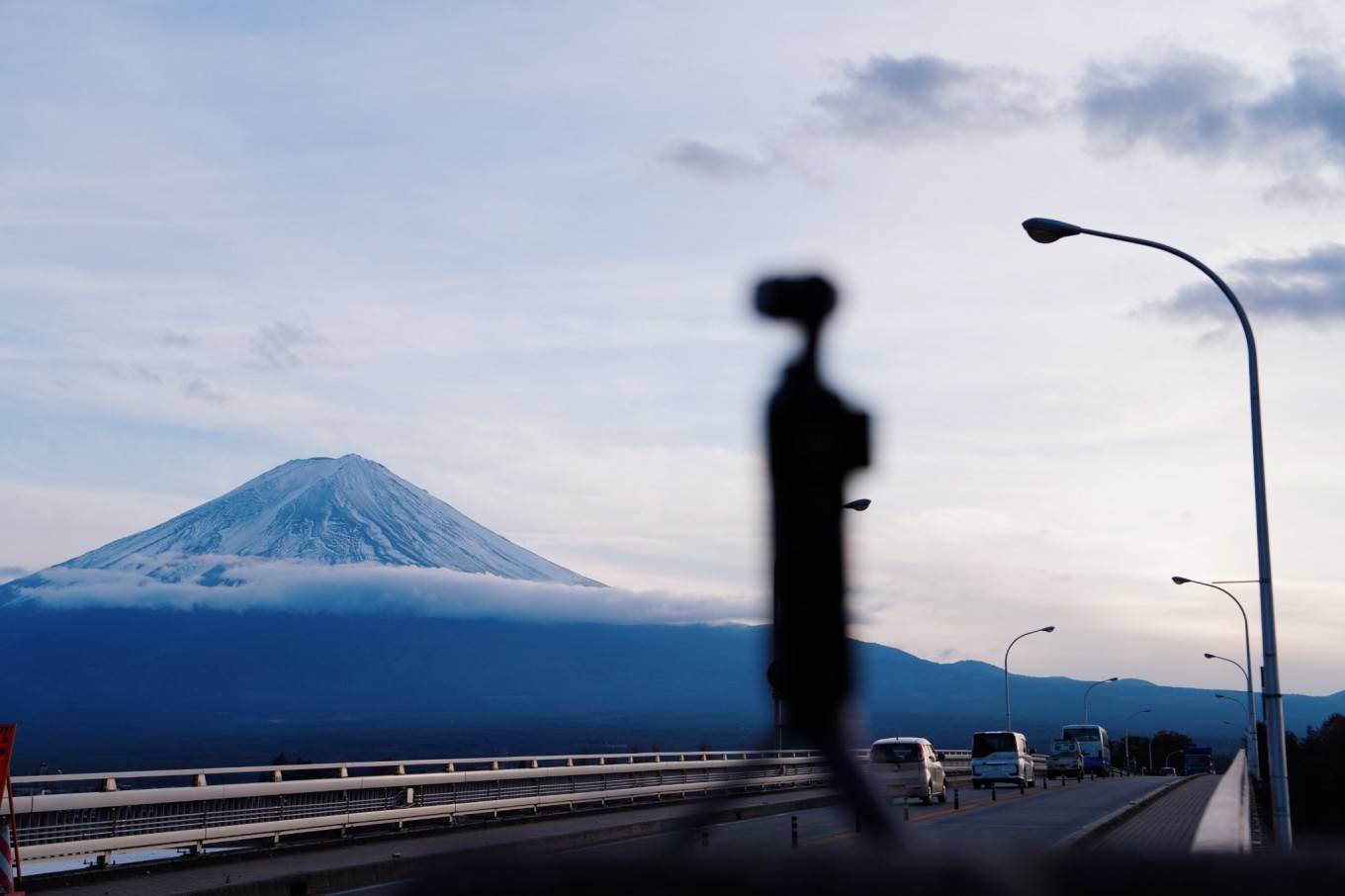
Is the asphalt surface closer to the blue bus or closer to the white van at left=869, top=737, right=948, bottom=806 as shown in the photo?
the white van at left=869, top=737, right=948, bottom=806

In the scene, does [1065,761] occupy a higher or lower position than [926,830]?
lower

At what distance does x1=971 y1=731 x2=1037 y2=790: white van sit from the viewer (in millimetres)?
49344

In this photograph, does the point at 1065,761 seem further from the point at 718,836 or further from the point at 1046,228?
the point at 718,836

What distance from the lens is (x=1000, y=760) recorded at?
162 ft

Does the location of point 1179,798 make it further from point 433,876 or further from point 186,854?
point 433,876

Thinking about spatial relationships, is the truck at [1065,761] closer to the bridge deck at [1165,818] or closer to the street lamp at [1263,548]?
the bridge deck at [1165,818]

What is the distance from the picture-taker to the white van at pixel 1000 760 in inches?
1943

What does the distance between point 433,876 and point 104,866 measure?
16.8 metres

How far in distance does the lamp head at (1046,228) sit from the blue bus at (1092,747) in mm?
63580

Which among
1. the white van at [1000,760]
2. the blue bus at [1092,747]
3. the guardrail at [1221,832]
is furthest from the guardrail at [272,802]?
the blue bus at [1092,747]

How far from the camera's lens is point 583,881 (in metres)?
1.91

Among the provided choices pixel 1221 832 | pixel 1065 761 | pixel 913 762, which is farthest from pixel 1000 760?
pixel 1221 832

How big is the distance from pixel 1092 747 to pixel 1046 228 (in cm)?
6682

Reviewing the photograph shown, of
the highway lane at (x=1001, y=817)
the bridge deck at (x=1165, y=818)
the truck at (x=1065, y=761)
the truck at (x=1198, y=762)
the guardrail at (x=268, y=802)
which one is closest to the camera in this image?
the guardrail at (x=268, y=802)
